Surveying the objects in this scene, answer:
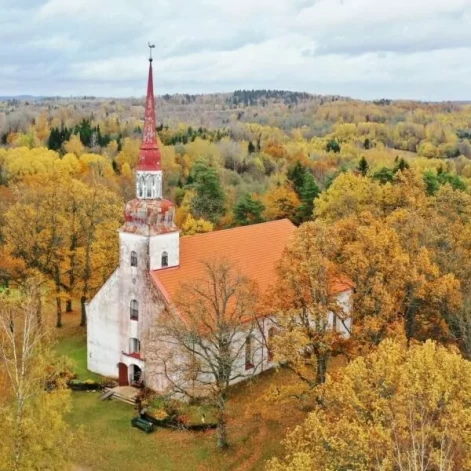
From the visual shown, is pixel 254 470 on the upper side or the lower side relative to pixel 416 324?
lower

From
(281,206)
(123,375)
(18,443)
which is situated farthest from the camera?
(281,206)

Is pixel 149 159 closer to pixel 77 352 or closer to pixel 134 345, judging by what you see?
pixel 134 345

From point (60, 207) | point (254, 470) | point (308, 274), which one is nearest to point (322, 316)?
point (308, 274)

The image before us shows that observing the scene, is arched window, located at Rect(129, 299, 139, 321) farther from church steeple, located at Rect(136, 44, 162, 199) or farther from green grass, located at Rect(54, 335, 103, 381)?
church steeple, located at Rect(136, 44, 162, 199)

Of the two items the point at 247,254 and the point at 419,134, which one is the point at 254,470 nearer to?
the point at 247,254

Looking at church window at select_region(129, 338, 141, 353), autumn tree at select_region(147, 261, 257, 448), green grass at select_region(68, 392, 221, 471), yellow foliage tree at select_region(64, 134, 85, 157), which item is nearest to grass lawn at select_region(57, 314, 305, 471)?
green grass at select_region(68, 392, 221, 471)

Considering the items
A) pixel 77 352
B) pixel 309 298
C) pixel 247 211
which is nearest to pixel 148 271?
pixel 309 298

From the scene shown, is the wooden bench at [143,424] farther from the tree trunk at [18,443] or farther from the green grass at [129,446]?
→ the tree trunk at [18,443]
